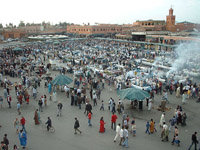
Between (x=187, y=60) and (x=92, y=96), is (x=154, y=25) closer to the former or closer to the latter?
(x=187, y=60)

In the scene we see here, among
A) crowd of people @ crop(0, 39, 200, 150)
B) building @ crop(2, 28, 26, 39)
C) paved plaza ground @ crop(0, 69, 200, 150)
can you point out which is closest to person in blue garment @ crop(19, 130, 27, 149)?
crowd of people @ crop(0, 39, 200, 150)

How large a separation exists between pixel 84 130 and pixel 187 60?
19.2m

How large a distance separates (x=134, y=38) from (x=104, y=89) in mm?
29326

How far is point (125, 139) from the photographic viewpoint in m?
8.02

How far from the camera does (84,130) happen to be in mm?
9570

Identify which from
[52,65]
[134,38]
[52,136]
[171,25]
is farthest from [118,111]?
[171,25]

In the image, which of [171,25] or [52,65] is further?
[171,25]

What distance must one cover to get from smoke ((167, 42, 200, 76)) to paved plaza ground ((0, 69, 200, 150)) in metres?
6.44

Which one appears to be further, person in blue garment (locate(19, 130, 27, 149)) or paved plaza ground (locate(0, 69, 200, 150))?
paved plaza ground (locate(0, 69, 200, 150))

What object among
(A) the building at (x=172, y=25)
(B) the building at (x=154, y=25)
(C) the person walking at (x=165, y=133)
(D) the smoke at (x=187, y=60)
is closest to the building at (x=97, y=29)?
(B) the building at (x=154, y=25)

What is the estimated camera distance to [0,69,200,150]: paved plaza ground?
27.0 ft

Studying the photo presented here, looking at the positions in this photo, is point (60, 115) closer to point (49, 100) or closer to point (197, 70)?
point (49, 100)

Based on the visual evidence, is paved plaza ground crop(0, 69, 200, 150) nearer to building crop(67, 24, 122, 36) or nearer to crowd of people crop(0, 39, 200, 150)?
crowd of people crop(0, 39, 200, 150)

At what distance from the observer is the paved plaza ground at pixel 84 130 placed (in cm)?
823
